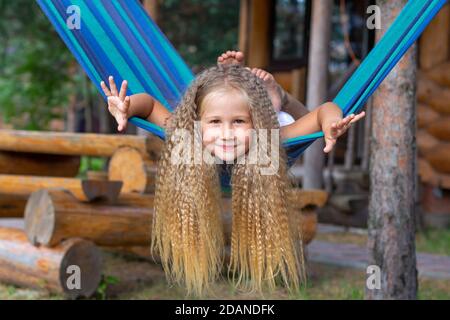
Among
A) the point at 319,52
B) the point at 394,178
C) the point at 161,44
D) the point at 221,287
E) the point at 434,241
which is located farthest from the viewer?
the point at 434,241

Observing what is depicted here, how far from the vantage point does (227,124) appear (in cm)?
223

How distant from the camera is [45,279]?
3.89 m

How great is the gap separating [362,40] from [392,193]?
15.7ft

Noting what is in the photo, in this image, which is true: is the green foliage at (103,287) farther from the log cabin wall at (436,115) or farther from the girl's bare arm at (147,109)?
the log cabin wall at (436,115)

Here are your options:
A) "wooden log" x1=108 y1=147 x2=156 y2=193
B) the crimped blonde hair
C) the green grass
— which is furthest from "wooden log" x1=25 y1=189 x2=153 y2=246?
the green grass

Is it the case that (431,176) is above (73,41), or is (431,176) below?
below

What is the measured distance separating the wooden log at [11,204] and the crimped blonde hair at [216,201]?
2.83m

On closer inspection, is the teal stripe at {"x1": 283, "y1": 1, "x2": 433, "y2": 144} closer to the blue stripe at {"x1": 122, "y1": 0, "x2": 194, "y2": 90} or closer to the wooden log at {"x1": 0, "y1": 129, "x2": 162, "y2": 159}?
the blue stripe at {"x1": 122, "y1": 0, "x2": 194, "y2": 90}

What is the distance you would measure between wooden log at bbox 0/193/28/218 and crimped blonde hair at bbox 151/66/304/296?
9.29 ft

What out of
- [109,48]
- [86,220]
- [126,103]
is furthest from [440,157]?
[126,103]

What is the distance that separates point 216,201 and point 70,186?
94.8 inches

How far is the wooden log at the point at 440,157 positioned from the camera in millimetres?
6324

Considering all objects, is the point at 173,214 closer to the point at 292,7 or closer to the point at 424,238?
the point at 424,238

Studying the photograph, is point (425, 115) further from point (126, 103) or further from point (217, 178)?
point (126, 103)
